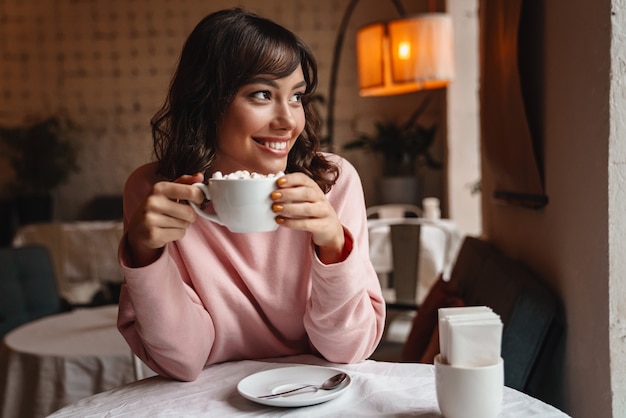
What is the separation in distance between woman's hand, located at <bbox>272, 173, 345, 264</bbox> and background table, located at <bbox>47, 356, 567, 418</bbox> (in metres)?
0.22

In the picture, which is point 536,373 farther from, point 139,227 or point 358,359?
point 139,227

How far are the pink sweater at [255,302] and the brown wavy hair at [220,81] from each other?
7cm

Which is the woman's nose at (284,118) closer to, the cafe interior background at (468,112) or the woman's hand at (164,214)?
the woman's hand at (164,214)

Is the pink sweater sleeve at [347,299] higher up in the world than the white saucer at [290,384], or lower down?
higher up

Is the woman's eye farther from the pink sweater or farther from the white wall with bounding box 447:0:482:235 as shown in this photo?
the white wall with bounding box 447:0:482:235

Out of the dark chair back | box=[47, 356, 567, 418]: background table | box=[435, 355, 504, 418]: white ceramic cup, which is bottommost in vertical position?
the dark chair back

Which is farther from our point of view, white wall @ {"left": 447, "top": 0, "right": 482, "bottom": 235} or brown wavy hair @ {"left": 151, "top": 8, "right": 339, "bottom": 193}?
white wall @ {"left": 447, "top": 0, "right": 482, "bottom": 235}

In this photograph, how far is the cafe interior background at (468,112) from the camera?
1418 mm

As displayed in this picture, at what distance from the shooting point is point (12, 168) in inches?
317

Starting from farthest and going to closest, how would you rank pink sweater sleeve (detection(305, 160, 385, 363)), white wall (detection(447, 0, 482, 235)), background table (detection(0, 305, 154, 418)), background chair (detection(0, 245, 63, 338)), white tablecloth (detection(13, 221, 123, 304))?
white wall (detection(447, 0, 482, 235)) < white tablecloth (detection(13, 221, 123, 304)) < background chair (detection(0, 245, 63, 338)) < background table (detection(0, 305, 154, 418)) < pink sweater sleeve (detection(305, 160, 385, 363))

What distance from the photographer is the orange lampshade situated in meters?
3.86

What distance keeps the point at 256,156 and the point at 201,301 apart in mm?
300

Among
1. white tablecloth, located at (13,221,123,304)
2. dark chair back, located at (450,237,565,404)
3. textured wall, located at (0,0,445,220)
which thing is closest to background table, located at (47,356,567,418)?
dark chair back, located at (450,237,565,404)

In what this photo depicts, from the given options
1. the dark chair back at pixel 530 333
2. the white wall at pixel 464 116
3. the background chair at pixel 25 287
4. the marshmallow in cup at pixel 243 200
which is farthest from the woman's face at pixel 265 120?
the white wall at pixel 464 116
